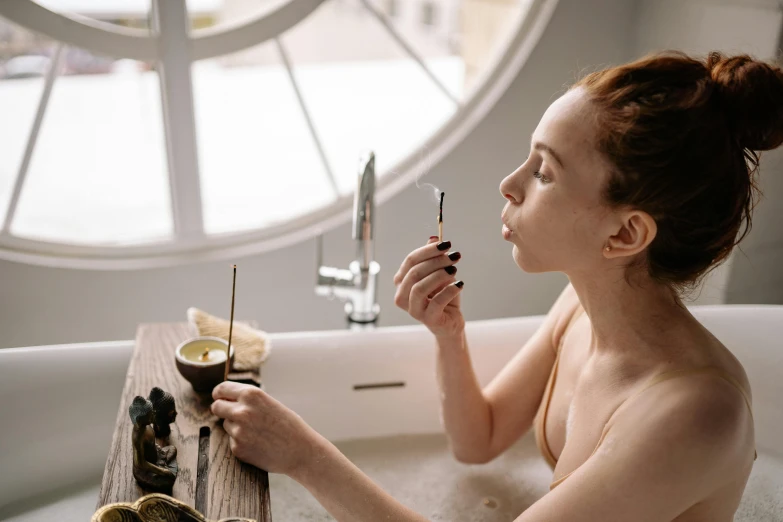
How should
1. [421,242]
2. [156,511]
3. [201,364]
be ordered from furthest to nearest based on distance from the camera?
[421,242] < [201,364] < [156,511]

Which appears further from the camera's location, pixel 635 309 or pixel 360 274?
pixel 360 274

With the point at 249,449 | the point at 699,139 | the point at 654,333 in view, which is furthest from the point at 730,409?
the point at 249,449

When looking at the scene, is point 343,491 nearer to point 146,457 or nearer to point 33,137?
point 146,457

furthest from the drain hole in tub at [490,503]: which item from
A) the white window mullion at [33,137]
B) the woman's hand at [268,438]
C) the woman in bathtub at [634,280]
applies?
the white window mullion at [33,137]

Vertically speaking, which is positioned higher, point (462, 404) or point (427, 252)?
point (427, 252)

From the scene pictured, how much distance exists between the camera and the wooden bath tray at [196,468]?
104 cm

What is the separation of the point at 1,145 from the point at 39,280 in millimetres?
643

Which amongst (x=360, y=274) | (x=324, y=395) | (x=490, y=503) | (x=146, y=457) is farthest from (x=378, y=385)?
(x=146, y=457)

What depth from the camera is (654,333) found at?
116cm

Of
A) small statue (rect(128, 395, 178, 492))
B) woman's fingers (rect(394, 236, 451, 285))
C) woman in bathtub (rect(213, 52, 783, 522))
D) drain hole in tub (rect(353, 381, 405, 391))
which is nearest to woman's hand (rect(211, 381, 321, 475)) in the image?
woman in bathtub (rect(213, 52, 783, 522))

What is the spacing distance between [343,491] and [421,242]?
1.38m

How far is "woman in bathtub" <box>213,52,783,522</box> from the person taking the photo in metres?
1.02

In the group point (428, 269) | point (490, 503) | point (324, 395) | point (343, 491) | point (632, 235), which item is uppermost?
point (632, 235)

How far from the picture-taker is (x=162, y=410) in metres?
1.17
